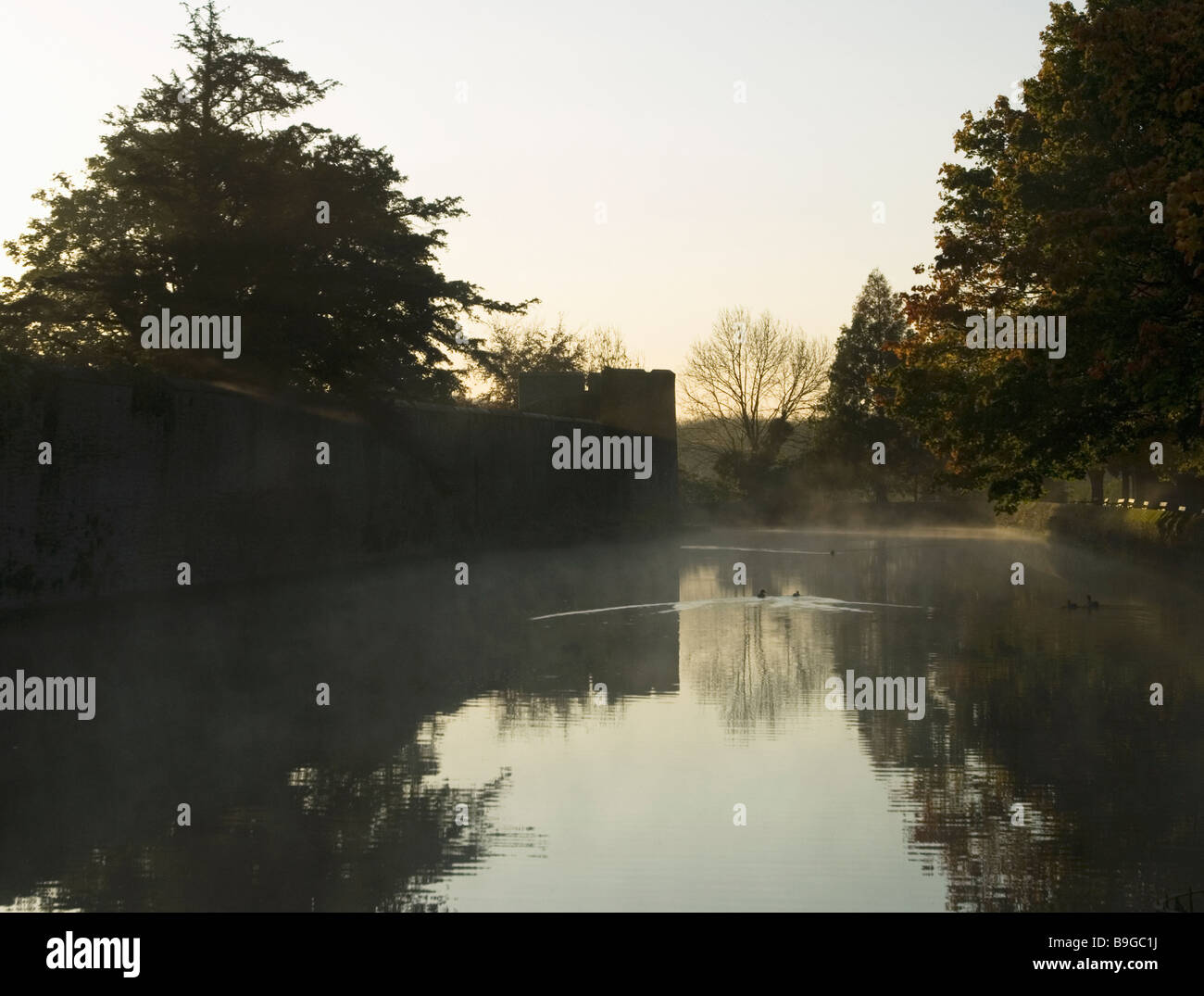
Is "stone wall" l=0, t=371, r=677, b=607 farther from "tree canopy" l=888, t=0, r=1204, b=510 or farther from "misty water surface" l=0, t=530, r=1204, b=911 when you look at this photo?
"tree canopy" l=888, t=0, r=1204, b=510

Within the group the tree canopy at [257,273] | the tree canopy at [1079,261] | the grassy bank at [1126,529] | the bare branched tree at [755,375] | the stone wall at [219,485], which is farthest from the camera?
the bare branched tree at [755,375]

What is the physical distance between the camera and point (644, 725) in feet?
41.5

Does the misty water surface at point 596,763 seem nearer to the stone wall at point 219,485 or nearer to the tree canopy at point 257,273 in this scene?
the stone wall at point 219,485

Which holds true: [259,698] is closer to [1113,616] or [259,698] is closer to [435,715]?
[435,715]

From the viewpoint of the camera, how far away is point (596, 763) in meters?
10.8

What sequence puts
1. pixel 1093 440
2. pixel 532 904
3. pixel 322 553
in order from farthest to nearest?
pixel 322 553 < pixel 1093 440 < pixel 532 904

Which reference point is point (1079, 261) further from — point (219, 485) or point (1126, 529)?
point (1126, 529)

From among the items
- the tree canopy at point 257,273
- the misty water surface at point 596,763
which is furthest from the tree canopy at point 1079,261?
the tree canopy at point 257,273

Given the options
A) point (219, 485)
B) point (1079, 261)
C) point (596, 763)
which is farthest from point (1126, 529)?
point (596, 763)

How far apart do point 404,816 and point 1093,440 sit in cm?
2120

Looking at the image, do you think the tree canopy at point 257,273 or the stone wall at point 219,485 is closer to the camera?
the stone wall at point 219,485

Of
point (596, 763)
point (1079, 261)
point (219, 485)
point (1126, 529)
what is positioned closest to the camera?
point (596, 763)

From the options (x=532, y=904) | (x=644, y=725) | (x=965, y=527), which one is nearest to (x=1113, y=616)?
(x=644, y=725)

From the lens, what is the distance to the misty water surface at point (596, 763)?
731cm
